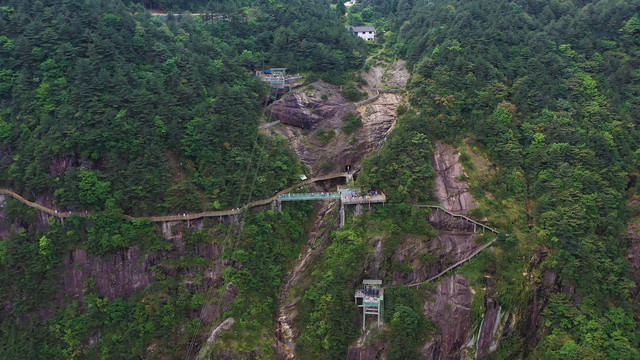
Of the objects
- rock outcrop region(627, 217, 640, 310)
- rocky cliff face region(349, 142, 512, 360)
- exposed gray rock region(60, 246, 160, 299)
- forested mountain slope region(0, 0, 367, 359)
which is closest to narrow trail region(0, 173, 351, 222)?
forested mountain slope region(0, 0, 367, 359)

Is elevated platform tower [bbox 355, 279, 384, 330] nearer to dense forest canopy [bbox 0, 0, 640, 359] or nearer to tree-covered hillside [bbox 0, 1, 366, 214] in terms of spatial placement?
dense forest canopy [bbox 0, 0, 640, 359]

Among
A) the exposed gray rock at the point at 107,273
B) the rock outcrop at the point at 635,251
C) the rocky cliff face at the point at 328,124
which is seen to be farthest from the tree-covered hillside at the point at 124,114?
the rock outcrop at the point at 635,251

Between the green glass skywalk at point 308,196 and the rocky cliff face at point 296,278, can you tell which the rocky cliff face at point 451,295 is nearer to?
the rocky cliff face at point 296,278

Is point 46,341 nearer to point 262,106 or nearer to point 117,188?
point 117,188

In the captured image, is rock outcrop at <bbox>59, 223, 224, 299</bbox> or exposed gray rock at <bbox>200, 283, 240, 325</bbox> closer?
exposed gray rock at <bbox>200, 283, 240, 325</bbox>

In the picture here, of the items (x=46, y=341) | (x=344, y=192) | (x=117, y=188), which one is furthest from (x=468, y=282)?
(x=46, y=341)

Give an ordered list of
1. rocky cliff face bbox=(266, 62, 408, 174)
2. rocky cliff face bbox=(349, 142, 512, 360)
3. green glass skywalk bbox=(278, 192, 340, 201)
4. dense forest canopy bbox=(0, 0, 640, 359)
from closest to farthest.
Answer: rocky cliff face bbox=(349, 142, 512, 360) < dense forest canopy bbox=(0, 0, 640, 359) < green glass skywalk bbox=(278, 192, 340, 201) < rocky cliff face bbox=(266, 62, 408, 174)
